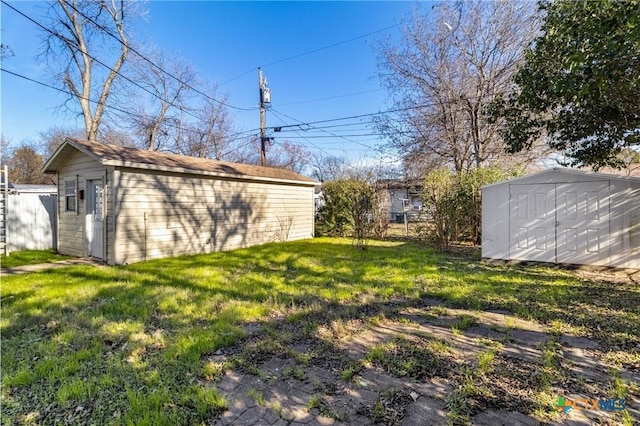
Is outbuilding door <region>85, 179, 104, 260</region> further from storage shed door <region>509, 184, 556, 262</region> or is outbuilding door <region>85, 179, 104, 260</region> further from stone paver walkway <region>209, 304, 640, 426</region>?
storage shed door <region>509, 184, 556, 262</region>

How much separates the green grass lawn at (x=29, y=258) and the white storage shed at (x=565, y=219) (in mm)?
10597

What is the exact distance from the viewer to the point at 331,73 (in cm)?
1567

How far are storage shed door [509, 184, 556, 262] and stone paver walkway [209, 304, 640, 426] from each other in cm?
414

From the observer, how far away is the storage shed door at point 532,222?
6.69 metres

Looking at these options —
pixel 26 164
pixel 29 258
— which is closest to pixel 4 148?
pixel 26 164

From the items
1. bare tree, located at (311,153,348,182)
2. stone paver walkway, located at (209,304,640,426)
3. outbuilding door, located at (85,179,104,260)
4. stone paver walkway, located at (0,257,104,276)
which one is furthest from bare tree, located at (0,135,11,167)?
stone paver walkway, located at (209,304,640,426)

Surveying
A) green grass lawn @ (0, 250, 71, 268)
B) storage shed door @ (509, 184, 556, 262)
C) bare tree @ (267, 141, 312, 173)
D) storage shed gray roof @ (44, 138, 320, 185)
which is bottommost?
green grass lawn @ (0, 250, 71, 268)

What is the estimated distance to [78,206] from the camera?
7.97 metres

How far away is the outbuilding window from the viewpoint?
8120mm

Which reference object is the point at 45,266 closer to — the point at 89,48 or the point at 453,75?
the point at 89,48

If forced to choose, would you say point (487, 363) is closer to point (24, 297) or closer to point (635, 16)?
point (635, 16)

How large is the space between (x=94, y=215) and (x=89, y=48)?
454 inches

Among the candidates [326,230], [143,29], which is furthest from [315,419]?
[143,29]

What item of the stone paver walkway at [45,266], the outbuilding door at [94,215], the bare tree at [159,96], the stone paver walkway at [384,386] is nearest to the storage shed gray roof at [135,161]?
the outbuilding door at [94,215]
